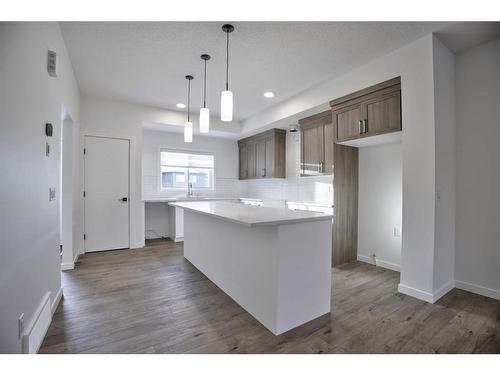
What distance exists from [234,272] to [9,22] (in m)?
2.29

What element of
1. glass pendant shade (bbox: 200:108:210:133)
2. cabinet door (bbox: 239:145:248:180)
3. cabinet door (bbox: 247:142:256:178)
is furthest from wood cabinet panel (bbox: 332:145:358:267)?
cabinet door (bbox: 239:145:248:180)

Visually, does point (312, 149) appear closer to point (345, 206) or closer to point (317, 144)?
point (317, 144)

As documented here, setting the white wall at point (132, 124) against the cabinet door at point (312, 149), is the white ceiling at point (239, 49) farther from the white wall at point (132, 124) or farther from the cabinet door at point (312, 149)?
the cabinet door at point (312, 149)

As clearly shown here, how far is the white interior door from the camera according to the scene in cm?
404

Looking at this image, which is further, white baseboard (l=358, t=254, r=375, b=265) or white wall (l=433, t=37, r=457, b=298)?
white baseboard (l=358, t=254, r=375, b=265)

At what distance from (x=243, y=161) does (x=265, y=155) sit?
94 centimetres

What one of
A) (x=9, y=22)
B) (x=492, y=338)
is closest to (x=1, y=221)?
(x=9, y=22)

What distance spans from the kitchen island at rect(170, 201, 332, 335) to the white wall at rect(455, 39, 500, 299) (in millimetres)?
1665

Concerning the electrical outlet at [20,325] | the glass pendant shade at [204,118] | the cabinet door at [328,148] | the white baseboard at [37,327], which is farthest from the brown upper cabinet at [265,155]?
the electrical outlet at [20,325]

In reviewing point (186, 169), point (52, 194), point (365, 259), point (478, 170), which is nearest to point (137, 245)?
point (186, 169)

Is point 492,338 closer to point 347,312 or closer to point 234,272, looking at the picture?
point 347,312

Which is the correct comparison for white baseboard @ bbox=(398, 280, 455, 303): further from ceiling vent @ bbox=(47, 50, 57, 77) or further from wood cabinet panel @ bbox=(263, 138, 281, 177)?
ceiling vent @ bbox=(47, 50, 57, 77)

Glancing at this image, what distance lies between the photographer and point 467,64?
2.60 m
